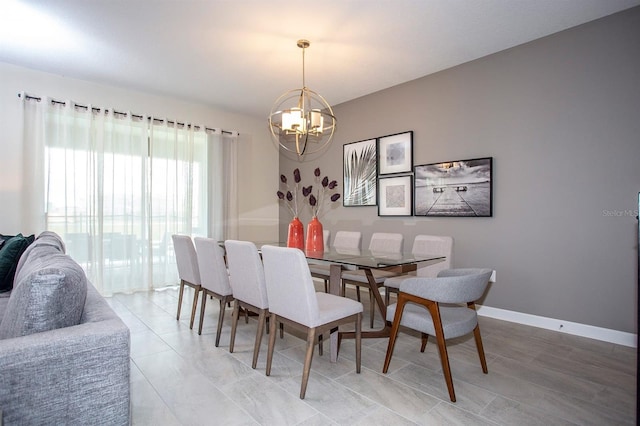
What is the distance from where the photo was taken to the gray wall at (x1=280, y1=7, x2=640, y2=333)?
108 inches

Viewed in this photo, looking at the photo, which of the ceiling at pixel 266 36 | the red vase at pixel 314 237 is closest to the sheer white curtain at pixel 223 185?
the ceiling at pixel 266 36

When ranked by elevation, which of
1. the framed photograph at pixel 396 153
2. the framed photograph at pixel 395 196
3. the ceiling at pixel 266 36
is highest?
the ceiling at pixel 266 36

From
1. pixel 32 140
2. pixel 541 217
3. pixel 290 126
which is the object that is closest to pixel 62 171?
pixel 32 140

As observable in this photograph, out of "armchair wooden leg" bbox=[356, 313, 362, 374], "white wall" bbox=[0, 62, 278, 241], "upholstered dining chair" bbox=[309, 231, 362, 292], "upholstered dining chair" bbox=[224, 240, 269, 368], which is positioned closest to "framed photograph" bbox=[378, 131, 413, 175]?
"upholstered dining chair" bbox=[309, 231, 362, 292]

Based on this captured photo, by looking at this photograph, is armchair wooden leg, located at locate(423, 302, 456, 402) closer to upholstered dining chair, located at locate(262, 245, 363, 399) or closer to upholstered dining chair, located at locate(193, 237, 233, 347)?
upholstered dining chair, located at locate(262, 245, 363, 399)

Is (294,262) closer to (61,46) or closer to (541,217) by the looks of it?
(541,217)

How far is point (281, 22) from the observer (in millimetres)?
2879

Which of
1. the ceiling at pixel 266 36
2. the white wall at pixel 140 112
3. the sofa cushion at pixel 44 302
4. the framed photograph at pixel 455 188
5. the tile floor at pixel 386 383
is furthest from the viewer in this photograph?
the white wall at pixel 140 112

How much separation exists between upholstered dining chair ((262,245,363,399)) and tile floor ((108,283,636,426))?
0.19m

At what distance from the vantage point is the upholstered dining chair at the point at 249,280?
7.55ft

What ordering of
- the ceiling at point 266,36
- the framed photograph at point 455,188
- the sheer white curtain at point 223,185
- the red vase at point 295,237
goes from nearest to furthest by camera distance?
1. the ceiling at point 266,36
2. the red vase at point 295,237
3. the framed photograph at point 455,188
4. the sheer white curtain at point 223,185

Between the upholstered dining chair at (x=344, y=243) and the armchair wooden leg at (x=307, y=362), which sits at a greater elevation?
the upholstered dining chair at (x=344, y=243)

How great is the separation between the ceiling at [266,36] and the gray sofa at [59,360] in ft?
7.96

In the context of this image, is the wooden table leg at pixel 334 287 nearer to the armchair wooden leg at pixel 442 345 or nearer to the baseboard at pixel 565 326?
the armchair wooden leg at pixel 442 345
